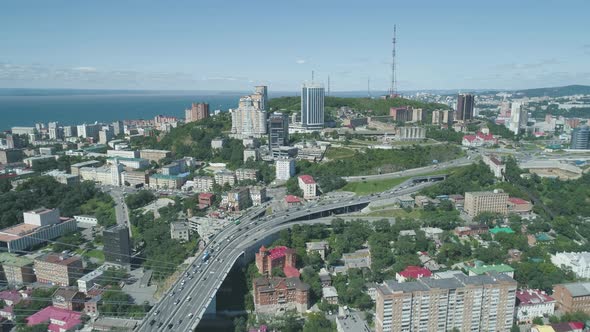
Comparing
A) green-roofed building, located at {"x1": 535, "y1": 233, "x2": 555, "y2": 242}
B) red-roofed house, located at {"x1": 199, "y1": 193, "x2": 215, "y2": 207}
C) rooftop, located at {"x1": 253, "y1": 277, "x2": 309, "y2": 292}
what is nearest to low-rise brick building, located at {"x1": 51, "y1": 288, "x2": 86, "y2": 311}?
rooftop, located at {"x1": 253, "y1": 277, "x2": 309, "y2": 292}

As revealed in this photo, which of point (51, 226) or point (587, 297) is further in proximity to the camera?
point (51, 226)

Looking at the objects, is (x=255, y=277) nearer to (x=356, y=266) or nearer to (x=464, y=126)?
(x=356, y=266)

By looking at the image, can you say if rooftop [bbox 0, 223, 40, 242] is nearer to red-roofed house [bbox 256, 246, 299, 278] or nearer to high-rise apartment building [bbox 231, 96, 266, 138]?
red-roofed house [bbox 256, 246, 299, 278]

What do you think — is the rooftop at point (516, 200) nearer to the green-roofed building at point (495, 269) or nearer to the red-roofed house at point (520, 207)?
the red-roofed house at point (520, 207)

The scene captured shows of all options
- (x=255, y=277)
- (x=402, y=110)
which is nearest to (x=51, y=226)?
(x=255, y=277)

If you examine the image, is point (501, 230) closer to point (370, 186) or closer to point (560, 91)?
point (370, 186)

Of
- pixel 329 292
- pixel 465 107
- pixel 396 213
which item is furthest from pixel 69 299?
pixel 465 107
